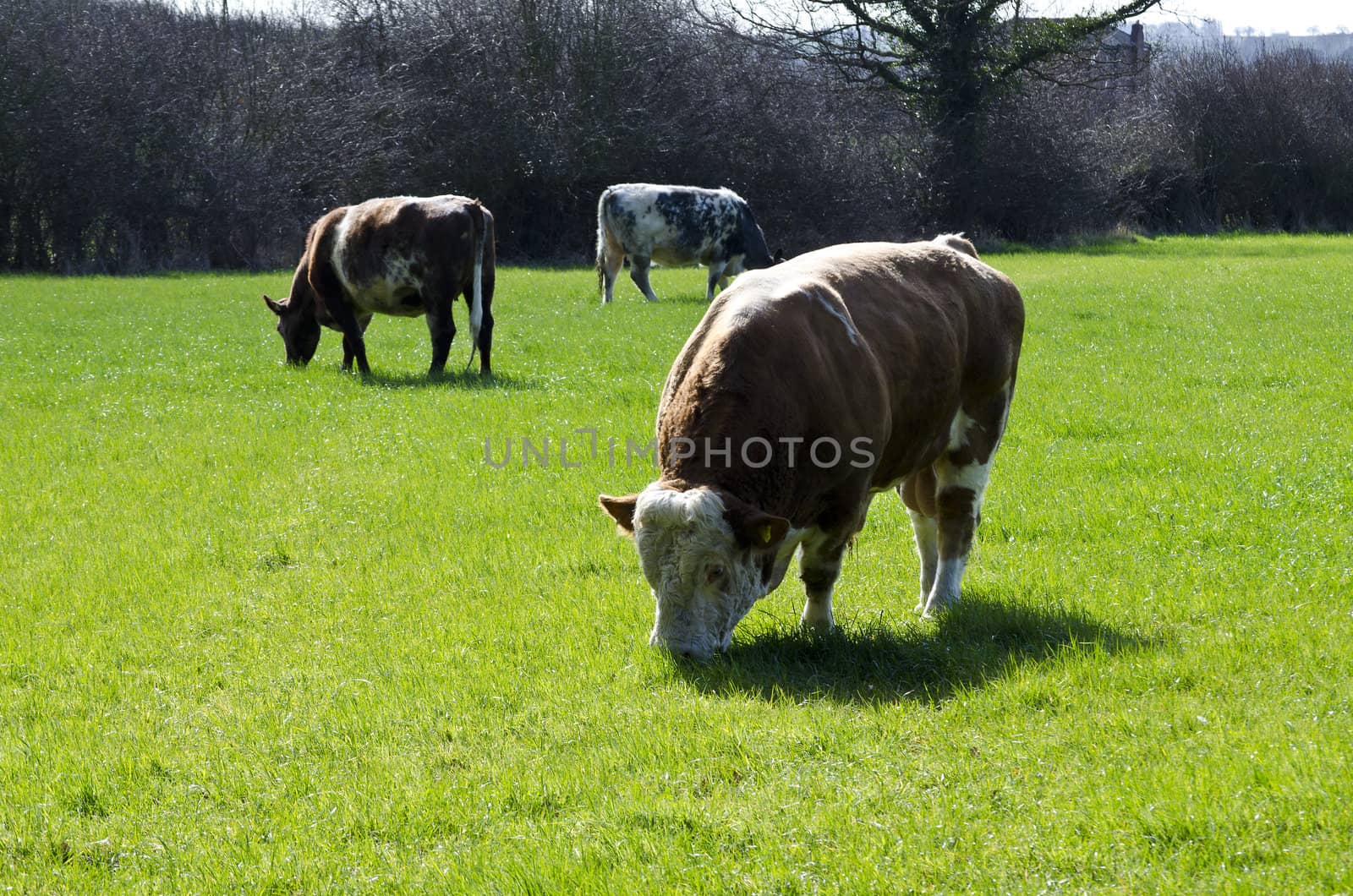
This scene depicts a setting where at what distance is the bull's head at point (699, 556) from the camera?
515cm

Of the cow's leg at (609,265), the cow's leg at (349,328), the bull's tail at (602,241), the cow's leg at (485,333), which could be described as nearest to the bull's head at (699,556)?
the cow's leg at (485,333)

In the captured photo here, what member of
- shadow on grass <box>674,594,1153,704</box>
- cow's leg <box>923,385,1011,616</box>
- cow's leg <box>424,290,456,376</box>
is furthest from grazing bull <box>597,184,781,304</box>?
shadow on grass <box>674,594,1153,704</box>

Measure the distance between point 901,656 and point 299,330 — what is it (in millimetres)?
12052

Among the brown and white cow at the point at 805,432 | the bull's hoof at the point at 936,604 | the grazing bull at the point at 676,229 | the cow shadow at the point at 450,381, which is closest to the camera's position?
the brown and white cow at the point at 805,432

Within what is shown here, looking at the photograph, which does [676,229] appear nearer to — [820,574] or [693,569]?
[820,574]

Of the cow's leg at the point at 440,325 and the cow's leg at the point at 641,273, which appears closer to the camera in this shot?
the cow's leg at the point at 440,325

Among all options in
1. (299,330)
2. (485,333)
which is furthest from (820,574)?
(299,330)

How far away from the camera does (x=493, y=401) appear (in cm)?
1259

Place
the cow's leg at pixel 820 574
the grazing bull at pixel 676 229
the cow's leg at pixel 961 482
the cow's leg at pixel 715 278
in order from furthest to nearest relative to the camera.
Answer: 1. the grazing bull at pixel 676 229
2. the cow's leg at pixel 715 278
3. the cow's leg at pixel 961 482
4. the cow's leg at pixel 820 574

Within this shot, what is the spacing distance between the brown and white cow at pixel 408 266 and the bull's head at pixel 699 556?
375 inches

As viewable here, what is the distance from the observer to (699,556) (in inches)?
205

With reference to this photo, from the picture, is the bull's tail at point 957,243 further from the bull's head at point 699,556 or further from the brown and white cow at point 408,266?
the brown and white cow at point 408,266

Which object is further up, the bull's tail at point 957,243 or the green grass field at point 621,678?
the bull's tail at point 957,243

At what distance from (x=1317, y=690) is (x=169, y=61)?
36.8 metres
